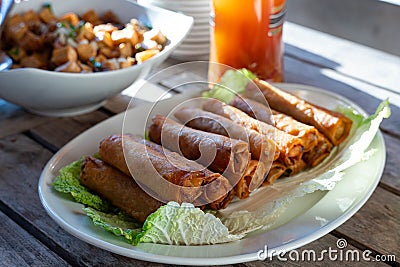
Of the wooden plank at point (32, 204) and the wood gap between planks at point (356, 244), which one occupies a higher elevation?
the wood gap between planks at point (356, 244)

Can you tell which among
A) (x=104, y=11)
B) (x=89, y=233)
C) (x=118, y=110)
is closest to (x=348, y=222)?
(x=89, y=233)

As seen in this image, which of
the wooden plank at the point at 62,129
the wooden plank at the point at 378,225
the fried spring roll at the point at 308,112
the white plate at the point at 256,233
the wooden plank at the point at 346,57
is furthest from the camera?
the wooden plank at the point at 346,57

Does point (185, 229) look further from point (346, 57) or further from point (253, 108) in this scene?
point (346, 57)

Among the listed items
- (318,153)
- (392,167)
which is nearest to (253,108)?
(318,153)

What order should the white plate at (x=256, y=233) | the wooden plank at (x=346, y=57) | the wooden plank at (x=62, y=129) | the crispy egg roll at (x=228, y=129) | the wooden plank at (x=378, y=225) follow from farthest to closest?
the wooden plank at (x=346, y=57)
the wooden plank at (x=62, y=129)
the crispy egg roll at (x=228, y=129)
the wooden plank at (x=378, y=225)
the white plate at (x=256, y=233)

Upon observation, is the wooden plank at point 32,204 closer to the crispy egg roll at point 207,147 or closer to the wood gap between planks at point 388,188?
the crispy egg roll at point 207,147

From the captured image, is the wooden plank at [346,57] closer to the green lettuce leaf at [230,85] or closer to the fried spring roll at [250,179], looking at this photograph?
the green lettuce leaf at [230,85]

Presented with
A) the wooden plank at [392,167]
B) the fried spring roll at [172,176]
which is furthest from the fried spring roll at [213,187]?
the wooden plank at [392,167]

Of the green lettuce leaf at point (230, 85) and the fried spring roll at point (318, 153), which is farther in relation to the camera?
the green lettuce leaf at point (230, 85)

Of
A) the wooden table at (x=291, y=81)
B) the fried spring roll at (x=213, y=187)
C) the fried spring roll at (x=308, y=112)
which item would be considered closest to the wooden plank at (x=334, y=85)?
the wooden table at (x=291, y=81)

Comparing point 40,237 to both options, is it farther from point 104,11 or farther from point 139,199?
point 104,11

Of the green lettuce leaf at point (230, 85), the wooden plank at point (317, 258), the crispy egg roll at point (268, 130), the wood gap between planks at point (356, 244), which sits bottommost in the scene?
the wood gap between planks at point (356, 244)
